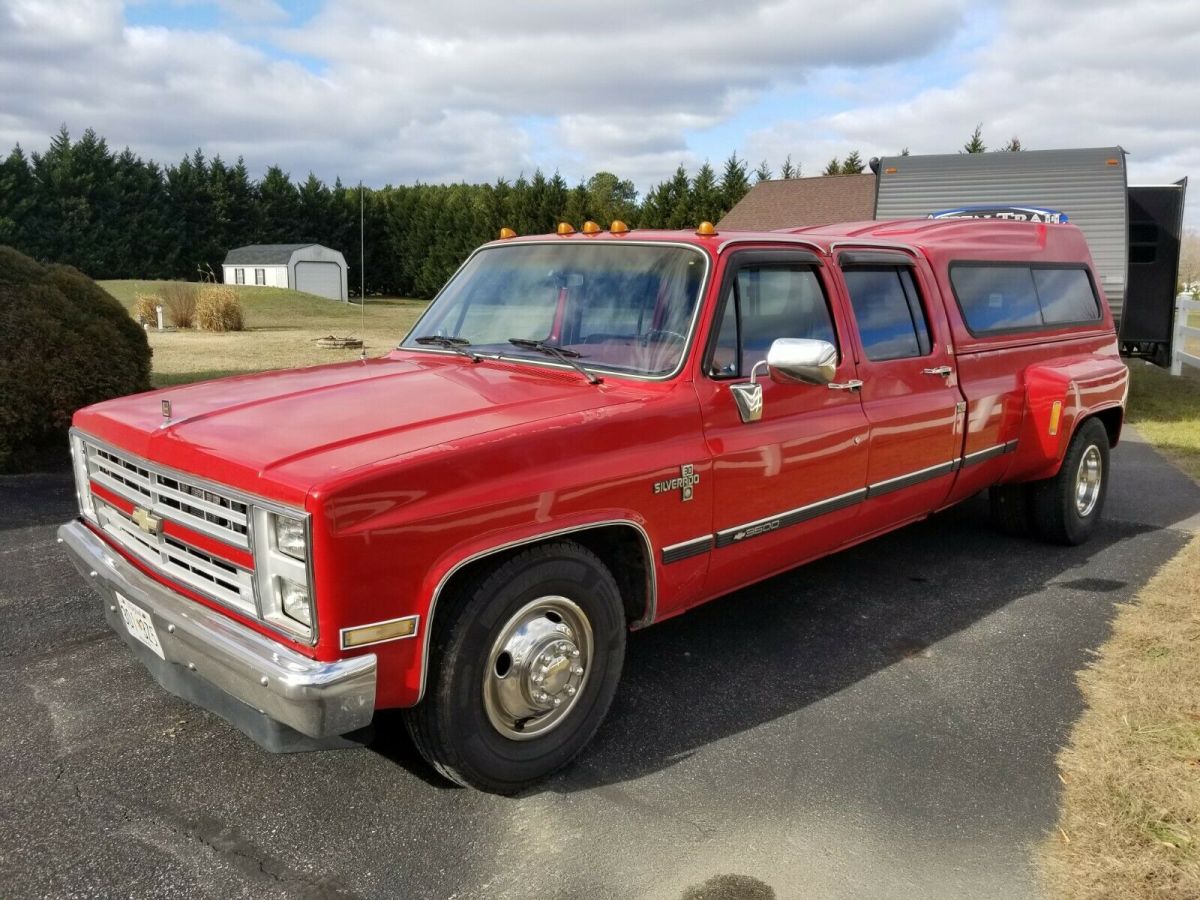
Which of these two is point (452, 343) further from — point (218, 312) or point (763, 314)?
point (218, 312)

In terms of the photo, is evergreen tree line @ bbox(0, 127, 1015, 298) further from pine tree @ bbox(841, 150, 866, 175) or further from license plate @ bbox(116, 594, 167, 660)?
license plate @ bbox(116, 594, 167, 660)

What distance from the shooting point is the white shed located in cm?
4294

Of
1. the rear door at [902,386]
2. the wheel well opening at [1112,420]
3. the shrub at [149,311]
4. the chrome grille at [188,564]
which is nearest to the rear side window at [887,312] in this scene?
the rear door at [902,386]

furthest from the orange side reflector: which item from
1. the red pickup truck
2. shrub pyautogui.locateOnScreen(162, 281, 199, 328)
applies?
shrub pyautogui.locateOnScreen(162, 281, 199, 328)

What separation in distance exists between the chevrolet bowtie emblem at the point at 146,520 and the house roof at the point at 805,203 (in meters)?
20.0

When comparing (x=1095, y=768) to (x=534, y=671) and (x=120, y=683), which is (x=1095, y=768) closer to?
(x=534, y=671)

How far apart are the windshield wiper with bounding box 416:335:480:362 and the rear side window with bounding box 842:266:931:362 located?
1.82 m

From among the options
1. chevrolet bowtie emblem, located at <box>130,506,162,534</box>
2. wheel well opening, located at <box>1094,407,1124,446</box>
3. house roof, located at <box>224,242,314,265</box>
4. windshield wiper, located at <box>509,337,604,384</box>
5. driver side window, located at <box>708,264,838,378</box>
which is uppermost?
house roof, located at <box>224,242,314,265</box>

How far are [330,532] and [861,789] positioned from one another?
80.8 inches

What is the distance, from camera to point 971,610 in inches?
199

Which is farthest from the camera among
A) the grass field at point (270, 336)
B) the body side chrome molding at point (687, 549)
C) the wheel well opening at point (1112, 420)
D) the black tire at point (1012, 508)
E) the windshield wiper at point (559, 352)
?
the grass field at point (270, 336)

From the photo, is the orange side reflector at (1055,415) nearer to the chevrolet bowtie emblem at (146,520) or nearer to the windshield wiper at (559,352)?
the windshield wiper at (559,352)

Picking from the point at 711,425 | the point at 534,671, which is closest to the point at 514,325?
the point at 711,425

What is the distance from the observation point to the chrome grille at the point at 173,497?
2805mm
